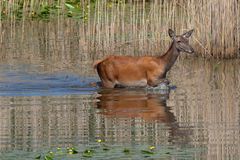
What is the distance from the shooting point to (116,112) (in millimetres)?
13078

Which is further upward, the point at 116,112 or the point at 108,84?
the point at 108,84

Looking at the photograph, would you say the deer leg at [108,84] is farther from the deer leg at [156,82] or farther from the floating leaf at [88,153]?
the floating leaf at [88,153]

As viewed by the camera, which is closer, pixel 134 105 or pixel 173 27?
pixel 134 105

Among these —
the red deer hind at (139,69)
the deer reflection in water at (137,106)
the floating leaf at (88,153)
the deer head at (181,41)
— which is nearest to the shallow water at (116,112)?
the deer reflection in water at (137,106)

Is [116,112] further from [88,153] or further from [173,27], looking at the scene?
[173,27]

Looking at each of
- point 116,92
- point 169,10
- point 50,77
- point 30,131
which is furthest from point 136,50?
point 30,131

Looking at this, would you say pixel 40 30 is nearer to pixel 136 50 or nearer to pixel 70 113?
pixel 136 50

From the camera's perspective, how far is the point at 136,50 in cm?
1936

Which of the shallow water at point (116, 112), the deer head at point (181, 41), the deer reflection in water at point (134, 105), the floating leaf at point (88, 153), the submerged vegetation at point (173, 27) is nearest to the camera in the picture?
the floating leaf at point (88, 153)

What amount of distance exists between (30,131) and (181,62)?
25.0ft

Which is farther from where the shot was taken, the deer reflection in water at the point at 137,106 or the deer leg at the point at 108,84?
the deer leg at the point at 108,84

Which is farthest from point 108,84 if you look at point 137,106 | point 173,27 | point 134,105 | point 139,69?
point 173,27

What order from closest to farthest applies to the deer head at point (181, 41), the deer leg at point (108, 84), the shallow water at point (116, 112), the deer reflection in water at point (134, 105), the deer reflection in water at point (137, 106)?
the shallow water at point (116, 112), the deer reflection in water at point (137, 106), the deer reflection in water at point (134, 105), the deer head at point (181, 41), the deer leg at point (108, 84)

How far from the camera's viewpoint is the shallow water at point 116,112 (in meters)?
10.6
